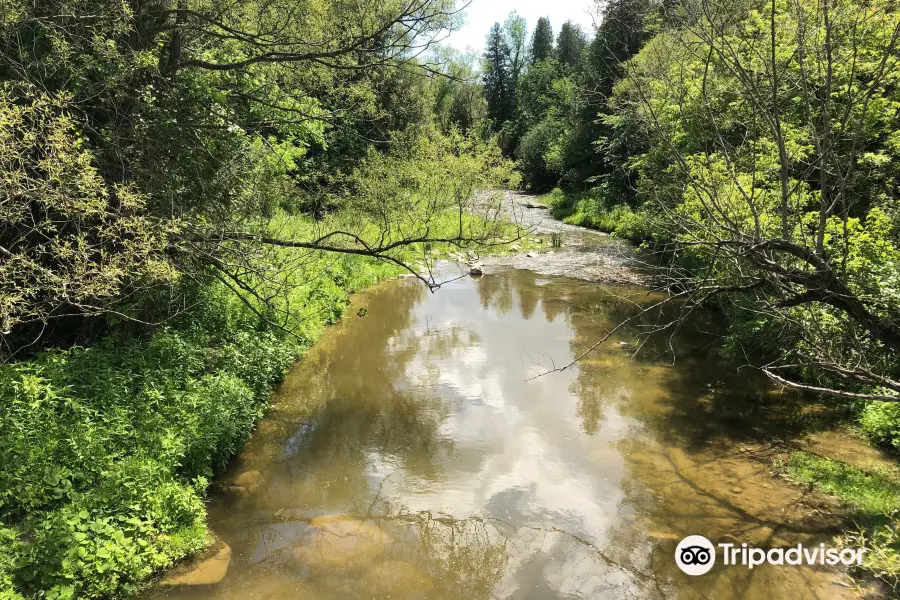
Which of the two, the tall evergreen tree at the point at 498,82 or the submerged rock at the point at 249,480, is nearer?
the submerged rock at the point at 249,480

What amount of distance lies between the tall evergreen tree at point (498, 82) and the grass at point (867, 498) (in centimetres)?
5308

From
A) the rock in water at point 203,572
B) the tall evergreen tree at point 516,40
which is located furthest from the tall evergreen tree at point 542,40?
the rock in water at point 203,572

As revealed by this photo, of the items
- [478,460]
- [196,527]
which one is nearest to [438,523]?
[478,460]

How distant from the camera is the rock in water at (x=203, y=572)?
512 centimetres

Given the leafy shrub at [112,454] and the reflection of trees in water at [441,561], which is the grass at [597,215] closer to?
the reflection of trees in water at [441,561]

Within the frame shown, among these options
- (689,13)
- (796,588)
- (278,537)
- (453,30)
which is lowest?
(278,537)

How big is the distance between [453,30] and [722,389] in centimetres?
740

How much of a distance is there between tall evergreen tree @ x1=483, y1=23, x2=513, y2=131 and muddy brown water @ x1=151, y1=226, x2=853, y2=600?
1948 inches

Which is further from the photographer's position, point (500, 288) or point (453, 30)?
point (500, 288)

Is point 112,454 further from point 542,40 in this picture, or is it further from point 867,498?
point 542,40

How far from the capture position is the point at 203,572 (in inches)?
208

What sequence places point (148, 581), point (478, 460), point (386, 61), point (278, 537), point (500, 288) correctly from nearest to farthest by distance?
point (148, 581)
point (278, 537)
point (386, 61)
point (478, 460)
point (500, 288)

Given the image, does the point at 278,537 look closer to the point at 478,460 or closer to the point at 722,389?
the point at 478,460

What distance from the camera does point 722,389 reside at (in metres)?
9.55
